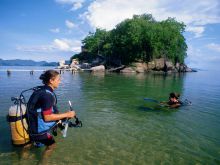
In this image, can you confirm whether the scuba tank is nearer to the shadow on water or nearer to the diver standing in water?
A: the diver standing in water

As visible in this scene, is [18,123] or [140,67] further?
[140,67]

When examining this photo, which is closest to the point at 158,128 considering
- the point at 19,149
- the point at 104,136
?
the point at 104,136

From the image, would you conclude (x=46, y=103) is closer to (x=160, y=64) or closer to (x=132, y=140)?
(x=132, y=140)

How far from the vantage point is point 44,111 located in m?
5.79

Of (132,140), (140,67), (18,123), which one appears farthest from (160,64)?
(18,123)

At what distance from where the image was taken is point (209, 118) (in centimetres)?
1516

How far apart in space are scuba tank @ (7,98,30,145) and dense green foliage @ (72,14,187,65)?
8140cm

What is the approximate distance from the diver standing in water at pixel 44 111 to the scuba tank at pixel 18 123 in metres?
0.60

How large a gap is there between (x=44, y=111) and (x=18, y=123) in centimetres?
178

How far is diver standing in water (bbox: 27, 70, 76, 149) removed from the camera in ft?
19.1

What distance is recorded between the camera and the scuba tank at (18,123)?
671cm

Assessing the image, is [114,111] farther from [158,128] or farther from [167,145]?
[167,145]

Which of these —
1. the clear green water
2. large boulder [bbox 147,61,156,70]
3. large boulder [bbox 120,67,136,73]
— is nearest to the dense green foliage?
large boulder [bbox 147,61,156,70]

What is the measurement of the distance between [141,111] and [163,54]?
7906cm
